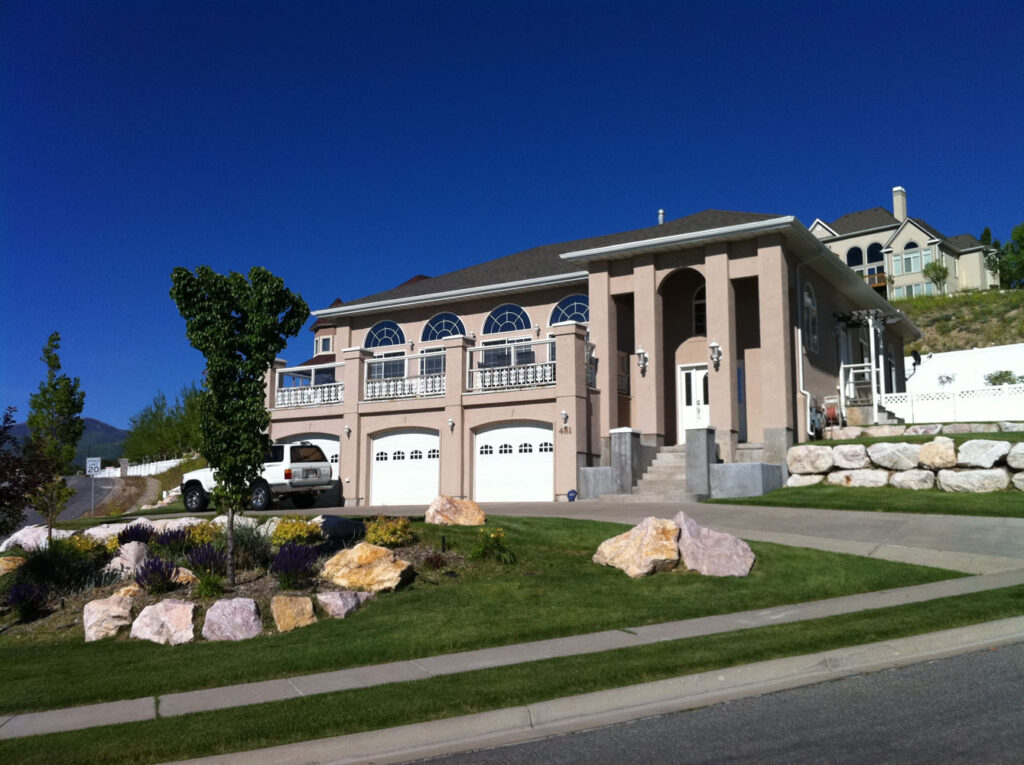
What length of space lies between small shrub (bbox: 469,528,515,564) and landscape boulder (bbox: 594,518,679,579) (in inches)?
51.9

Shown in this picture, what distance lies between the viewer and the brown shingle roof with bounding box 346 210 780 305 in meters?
25.0

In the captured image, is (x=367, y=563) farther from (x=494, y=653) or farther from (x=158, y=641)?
(x=494, y=653)

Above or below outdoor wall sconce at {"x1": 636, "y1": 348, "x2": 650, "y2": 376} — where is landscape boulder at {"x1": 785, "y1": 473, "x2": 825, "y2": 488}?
below

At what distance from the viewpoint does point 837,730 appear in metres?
5.50

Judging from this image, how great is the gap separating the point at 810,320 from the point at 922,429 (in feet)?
14.9

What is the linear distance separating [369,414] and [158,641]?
16815 millimetres

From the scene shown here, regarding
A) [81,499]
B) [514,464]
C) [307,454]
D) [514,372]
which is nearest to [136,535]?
[307,454]

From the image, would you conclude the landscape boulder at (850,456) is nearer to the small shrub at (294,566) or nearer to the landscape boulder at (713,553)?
the landscape boulder at (713,553)

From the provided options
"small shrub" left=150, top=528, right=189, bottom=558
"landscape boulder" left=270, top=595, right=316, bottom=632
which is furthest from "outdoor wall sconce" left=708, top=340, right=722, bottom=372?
"landscape boulder" left=270, top=595, right=316, bottom=632

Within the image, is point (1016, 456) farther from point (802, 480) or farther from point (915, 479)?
point (802, 480)

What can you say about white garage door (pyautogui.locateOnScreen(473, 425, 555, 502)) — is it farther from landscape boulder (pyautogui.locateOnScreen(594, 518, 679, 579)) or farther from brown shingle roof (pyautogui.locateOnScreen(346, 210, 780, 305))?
landscape boulder (pyautogui.locateOnScreen(594, 518, 679, 579))

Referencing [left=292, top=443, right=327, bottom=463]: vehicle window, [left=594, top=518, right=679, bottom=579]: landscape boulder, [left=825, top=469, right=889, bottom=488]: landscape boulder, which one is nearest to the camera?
[left=594, top=518, right=679, bottom=579]: landscape boulder

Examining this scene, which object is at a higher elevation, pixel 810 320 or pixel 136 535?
pixel 810 320

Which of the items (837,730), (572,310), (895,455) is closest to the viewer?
(837,730)
